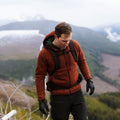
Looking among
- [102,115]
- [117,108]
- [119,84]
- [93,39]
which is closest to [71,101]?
[102,115]

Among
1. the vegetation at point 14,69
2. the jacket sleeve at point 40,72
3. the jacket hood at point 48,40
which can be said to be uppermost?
the jacket hood at point 48,40

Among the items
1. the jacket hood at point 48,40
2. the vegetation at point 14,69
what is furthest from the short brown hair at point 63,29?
the vegetation at point 14,69

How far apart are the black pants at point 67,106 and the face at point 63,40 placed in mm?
697

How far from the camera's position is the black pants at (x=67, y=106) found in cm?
185

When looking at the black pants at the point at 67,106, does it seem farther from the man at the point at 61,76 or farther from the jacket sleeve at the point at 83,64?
the jacket sleeve at the point at 83,64

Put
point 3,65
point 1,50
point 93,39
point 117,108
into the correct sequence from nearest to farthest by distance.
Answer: point 1,50
point 3,65
point 117,108
point 93,39

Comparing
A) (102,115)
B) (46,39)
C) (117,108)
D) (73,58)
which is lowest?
(117,108)

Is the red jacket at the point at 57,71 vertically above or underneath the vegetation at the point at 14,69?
above

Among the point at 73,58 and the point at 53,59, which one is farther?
the point at 73,58

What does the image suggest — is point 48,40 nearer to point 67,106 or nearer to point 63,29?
point 63,29

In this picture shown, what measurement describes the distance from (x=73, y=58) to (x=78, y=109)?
0.74m

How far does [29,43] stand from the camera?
1229 cm

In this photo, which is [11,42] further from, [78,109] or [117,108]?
[117,108]

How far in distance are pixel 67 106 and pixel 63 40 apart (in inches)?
36.3
